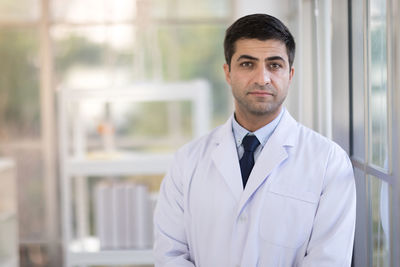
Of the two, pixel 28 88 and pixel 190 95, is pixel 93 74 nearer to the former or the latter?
pixel 28 88

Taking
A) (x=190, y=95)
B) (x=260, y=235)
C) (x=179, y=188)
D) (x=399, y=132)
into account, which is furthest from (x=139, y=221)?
(x=399, y=132)

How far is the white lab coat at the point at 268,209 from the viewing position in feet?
4.90

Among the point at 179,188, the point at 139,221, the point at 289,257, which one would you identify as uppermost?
the point at 179,188

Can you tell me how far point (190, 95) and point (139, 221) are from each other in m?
0.71

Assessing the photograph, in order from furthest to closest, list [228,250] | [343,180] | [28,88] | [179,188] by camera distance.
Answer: [28,88] < [179,188] < [228,250] < [343,180]

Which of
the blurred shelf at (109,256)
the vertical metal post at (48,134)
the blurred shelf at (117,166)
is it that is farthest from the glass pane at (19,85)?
the blurred shelf at (109,256)

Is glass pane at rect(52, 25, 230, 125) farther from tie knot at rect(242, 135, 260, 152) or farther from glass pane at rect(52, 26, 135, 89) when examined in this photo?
tie knot at rect(242, 135, 260, 152)

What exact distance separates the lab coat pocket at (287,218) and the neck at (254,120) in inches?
8.6

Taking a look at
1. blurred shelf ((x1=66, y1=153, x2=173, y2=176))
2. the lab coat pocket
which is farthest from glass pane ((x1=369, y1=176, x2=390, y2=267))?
blurred shelf ((x1=66, y1=153, x2=173, y2=176))

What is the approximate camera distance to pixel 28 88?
425cm

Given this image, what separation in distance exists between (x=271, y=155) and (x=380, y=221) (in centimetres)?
38

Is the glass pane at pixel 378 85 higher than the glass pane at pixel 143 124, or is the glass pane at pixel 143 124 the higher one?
the glass pane at pixel 378 85

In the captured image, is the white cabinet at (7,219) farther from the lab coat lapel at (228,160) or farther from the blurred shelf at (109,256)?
the lab coat lapel at (228,160)

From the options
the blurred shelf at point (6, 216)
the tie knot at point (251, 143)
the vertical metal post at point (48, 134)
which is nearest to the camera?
the tie knot at point (251, 143)
